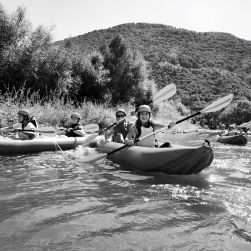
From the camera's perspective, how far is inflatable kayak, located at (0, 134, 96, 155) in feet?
22.9

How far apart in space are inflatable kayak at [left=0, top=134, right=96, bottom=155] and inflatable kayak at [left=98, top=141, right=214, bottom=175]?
9.11 feet

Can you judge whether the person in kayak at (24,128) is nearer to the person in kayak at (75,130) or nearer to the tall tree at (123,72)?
the person in kayak at (75,130)

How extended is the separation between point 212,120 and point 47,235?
1672 inches

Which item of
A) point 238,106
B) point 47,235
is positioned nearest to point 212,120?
point 238,106

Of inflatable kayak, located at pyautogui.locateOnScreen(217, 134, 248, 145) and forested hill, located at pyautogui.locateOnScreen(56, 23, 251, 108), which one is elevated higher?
forested hill, located at pyautogui.locateOnScreen(56, 23, 251, 108)

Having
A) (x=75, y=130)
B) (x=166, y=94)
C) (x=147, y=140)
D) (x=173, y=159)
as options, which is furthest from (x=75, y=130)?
(x=173, y=159)

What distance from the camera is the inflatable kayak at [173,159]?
4730mm

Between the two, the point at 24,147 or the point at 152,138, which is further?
the point at 24,147

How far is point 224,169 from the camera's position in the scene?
20.3 feet

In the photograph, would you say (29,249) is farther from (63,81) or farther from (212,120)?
(212,120)

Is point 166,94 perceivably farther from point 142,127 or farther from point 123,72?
point 123,72

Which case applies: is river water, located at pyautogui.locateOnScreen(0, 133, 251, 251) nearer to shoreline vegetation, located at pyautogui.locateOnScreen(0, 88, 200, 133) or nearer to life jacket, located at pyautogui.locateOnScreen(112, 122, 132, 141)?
life jacket, located at pyautogui.locateOnScreen(112, 122, 132, 141)

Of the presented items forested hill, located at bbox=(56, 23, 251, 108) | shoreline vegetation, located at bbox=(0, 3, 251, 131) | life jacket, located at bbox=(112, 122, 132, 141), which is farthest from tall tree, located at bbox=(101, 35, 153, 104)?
forested hill, located at bbox=(56, 23, 251, 108)

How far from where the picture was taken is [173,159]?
16.0 ft
